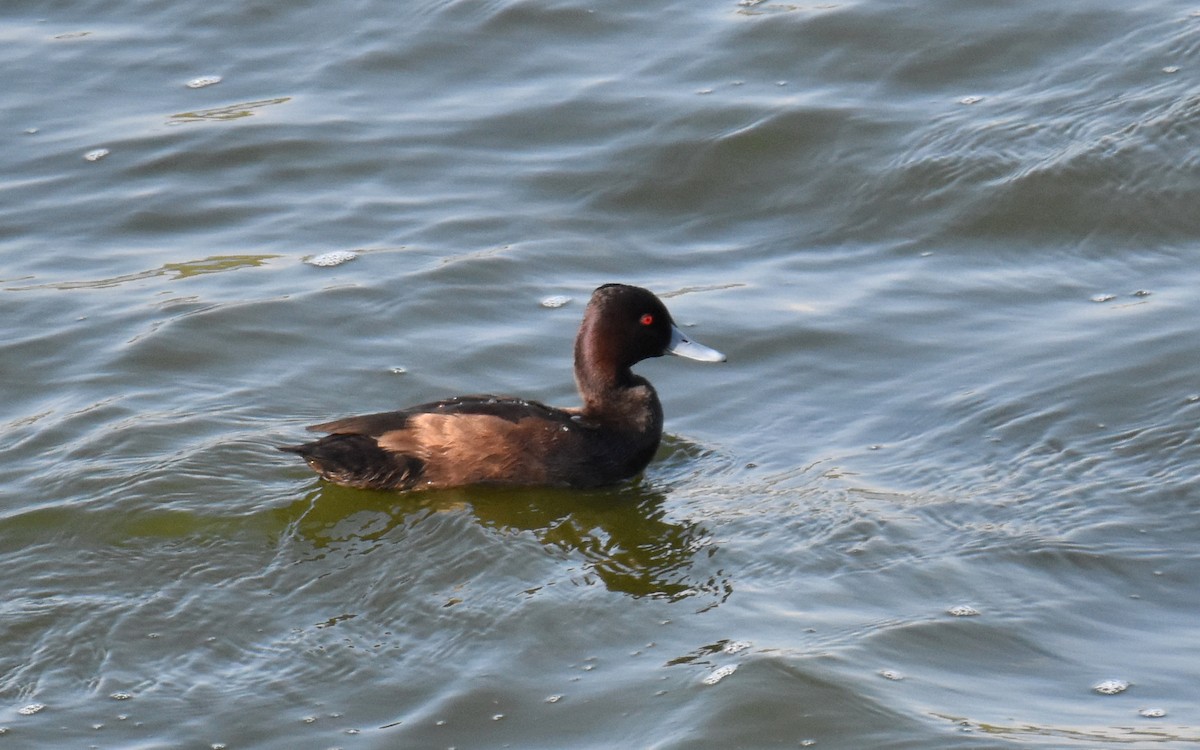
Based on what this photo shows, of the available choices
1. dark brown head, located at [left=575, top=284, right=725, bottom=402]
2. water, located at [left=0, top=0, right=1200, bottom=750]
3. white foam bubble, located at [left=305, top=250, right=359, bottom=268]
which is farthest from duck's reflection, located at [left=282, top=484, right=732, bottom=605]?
white foam bubble, located at [left=305, top=250, right=359, bottom=268]

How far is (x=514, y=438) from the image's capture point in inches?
328

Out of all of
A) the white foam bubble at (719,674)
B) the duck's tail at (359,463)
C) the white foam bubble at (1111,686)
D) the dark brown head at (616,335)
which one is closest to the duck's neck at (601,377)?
the dark brown head at (616,335)

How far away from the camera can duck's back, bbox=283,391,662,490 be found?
8.22 meters

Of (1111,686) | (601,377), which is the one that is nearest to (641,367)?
(601,377)

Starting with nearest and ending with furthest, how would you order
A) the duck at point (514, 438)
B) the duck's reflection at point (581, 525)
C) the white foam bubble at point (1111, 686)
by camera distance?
the white foam bubble at point (1111, 686)
the duck's reflection at point (581, 525)
the duck at point (514, 438)

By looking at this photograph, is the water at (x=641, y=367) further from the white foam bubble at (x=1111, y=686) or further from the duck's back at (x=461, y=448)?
the duck's back at (x=461, y=448)

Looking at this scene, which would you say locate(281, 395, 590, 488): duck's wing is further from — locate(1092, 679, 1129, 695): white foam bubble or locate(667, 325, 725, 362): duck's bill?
locate(1092, 679, 1129, 695): white foam bubble

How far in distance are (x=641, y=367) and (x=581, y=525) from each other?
214cm

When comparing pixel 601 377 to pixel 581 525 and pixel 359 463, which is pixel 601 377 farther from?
pixel 359 463

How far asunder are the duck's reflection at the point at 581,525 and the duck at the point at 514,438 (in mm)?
79

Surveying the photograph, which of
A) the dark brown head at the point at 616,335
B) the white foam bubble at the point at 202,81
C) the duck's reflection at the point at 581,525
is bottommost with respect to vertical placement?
the duck's reflection at the point at 581,525

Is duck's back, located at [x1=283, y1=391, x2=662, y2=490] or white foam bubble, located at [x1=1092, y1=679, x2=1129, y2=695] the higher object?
duck's back, located at [x1=283, y1=391, x2=662, y2=490]

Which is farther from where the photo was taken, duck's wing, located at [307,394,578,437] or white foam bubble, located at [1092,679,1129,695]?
duck's wing, located at [307,394,578,437]

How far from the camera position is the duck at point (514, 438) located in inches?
325
